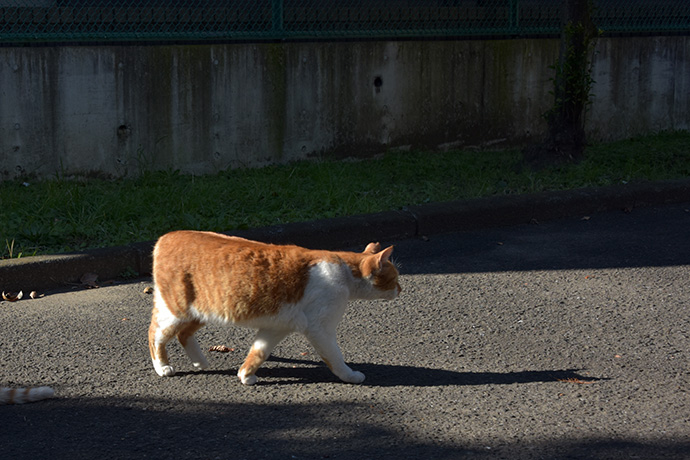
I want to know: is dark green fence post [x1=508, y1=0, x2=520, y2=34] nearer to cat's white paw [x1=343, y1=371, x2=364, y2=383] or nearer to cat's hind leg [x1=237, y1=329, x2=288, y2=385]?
cat's white paw [x1=343, y1=371, x2=364, y2=383]

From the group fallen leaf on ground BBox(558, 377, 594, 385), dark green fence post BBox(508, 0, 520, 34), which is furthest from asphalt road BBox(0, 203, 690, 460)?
dark green fence post BBox(508, 0, 520, 34)

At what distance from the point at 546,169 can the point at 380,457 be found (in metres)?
5.61

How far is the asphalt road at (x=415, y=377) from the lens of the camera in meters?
3.29

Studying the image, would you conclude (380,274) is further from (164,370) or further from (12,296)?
(12,296)

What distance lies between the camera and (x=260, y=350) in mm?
3814

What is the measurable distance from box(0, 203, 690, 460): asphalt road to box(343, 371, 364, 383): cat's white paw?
32 millimetres

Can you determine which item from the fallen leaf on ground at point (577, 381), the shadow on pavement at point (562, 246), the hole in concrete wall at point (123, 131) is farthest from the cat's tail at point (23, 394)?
the hole in concrete wall at point (123, 131)

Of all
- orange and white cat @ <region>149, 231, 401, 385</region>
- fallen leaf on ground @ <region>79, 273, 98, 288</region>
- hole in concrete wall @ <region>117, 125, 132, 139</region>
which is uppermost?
hole in concrete wall @ <region>117, 125, 132, 139</region>

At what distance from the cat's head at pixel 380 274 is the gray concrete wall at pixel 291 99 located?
417cm

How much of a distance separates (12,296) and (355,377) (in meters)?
2.50

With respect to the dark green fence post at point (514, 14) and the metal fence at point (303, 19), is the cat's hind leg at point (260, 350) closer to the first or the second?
the metal fence at point (303, 19)

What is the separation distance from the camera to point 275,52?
8.02 meters

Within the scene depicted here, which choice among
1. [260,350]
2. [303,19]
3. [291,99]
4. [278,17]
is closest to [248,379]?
[260,350]

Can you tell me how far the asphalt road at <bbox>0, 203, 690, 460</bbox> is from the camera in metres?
3.29
